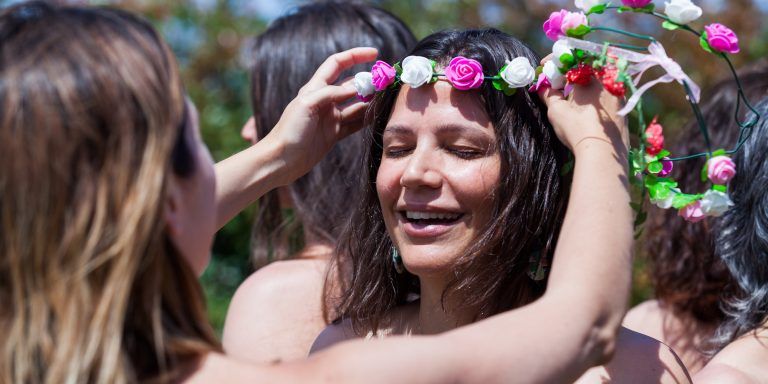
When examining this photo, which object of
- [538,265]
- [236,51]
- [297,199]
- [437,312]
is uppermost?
[538,265]

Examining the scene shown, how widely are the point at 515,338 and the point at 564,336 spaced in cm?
11

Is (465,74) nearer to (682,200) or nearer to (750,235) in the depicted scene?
(682,200)

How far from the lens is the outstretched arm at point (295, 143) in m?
3.01

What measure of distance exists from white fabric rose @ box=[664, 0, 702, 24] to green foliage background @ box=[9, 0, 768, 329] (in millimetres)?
5636

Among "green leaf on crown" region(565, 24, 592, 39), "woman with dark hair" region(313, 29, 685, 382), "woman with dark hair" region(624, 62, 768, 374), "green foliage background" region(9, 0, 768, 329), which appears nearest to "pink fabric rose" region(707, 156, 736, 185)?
"green leaf on crown" region(565, 24, 592, 39)

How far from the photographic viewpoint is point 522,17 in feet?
32.1

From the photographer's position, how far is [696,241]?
167 inches

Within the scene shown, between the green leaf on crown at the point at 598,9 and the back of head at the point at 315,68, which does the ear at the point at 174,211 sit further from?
the back of head at the point at 315,68

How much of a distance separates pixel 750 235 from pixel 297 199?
1.82 metres

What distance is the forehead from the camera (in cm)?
283

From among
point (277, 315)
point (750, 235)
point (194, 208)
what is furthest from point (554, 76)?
point (277, 315)

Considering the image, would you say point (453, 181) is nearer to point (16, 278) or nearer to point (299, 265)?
point (299, 265)

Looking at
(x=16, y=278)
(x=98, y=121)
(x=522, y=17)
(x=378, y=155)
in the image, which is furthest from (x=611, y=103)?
(x=522, y=17)

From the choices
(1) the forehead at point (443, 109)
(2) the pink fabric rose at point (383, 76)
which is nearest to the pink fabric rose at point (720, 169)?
(1) the forehead at point (443, 109)
